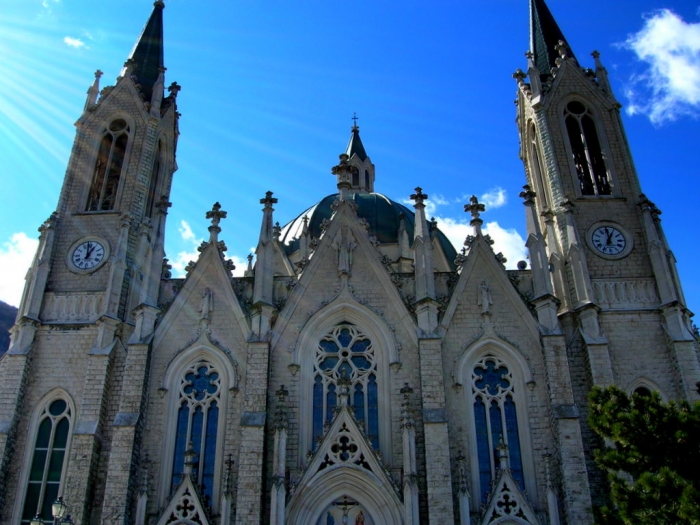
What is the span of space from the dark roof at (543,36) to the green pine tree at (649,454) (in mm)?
19780

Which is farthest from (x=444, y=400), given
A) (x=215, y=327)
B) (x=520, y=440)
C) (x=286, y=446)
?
(x=215, y=327)

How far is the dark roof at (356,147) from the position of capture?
138ft

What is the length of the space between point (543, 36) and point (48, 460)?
26968mm

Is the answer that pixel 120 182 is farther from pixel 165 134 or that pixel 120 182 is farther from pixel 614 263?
pixel 614 263

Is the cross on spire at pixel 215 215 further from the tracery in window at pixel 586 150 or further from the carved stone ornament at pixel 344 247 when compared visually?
the tracery in window at pixel 586 150

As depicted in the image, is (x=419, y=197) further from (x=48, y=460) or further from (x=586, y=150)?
(x=48, y=460)

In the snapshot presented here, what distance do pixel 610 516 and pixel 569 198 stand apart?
13.6m

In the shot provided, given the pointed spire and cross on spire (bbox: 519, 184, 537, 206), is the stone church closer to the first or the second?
cross on spire (bbox: 519, 184, 537, 206)

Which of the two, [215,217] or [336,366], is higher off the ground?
[215,217]

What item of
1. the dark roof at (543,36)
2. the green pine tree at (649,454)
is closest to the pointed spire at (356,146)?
the dark roof at (543,36)

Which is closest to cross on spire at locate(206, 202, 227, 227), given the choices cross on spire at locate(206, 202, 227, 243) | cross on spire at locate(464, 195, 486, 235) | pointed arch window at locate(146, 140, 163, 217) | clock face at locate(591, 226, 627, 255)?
cross on spire at locate(206, 202, 227, 243)

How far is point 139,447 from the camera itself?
72.1 ft

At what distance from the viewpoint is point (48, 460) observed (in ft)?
73.9

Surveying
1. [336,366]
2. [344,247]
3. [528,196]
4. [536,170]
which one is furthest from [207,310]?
[536,170]
